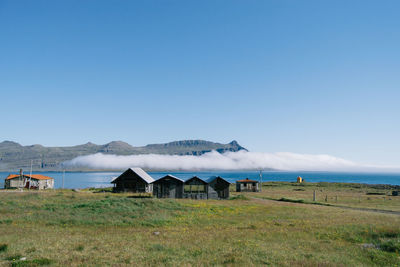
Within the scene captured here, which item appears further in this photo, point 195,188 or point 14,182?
point 14,182

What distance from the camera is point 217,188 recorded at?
198ft

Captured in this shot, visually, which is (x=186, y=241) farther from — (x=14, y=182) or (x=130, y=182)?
(x=14, y=182)

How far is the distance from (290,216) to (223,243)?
17.2 m

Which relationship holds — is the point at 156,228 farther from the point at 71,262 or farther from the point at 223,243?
the point at 71,262

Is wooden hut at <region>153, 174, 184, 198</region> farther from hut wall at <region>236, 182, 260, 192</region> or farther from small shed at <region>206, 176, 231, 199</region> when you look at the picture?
hut wall at <region>236, 182, 260, 192</region>

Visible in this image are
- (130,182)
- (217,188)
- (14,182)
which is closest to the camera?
(217,188)

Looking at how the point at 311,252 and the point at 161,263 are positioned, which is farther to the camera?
the point at 311,252

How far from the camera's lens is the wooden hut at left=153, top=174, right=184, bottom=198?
A: 190ft

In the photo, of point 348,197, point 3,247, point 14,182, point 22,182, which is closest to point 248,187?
point 348,197

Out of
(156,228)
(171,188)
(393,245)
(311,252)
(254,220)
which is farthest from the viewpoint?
(171,188)

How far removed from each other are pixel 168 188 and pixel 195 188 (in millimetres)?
5722

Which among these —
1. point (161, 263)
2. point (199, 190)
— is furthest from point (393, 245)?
point (199, 190)

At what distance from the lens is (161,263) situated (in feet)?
47.4

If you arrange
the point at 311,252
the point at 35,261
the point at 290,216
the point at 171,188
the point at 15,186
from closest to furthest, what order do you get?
the point at 35,261
the point at 311,252
the point at 290,216
the point at 171,188
the point at 15,186
